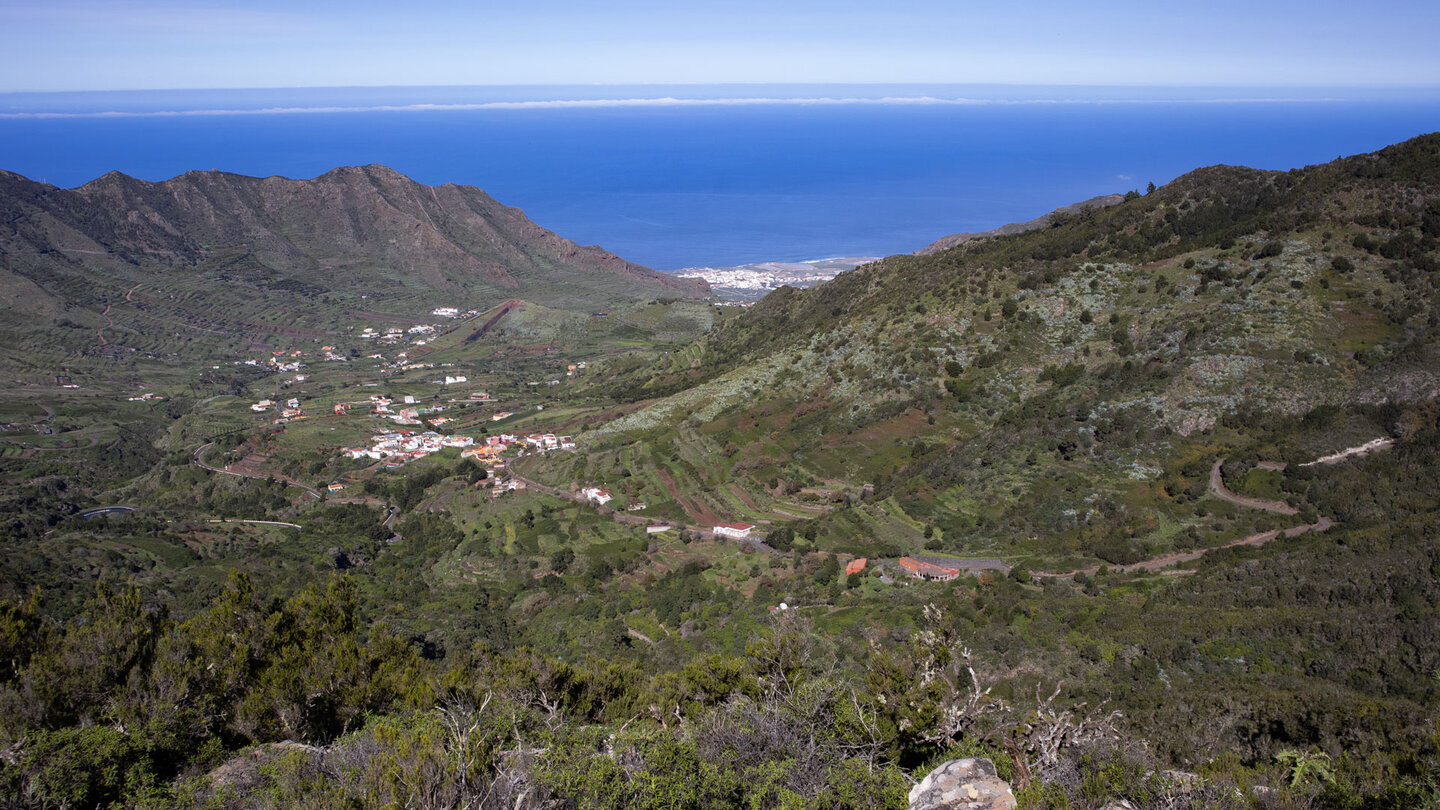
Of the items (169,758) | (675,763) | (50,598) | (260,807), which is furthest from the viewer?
(50,598)

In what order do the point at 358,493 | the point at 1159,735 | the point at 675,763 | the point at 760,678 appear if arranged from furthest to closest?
the point at 358,493 < the point at 760,678 < the point at 1159,735 < the point at 675,763

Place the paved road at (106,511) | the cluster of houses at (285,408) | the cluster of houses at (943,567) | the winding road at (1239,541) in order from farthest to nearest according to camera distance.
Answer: the cluster of houses at (285,408)
the paved road at (106,511)
the cluster of houses at (943,567)
the winding road at (1239,541)

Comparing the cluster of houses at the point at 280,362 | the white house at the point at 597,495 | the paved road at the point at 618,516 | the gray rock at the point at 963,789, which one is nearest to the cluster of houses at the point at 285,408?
the cluster of houses at the point at 280,362

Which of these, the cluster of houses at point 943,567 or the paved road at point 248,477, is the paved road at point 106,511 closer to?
the paved road at point 248,477

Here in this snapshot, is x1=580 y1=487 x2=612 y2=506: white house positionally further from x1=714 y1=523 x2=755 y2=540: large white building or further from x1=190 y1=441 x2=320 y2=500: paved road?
x1=190 y1=441 x2=320 y2=500: paved road

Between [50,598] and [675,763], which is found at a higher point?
[675,763]

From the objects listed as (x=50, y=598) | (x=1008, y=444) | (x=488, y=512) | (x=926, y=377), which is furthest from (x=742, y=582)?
(x=50, y=598)

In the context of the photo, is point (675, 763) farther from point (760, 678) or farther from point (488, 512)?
point (488, 512)
